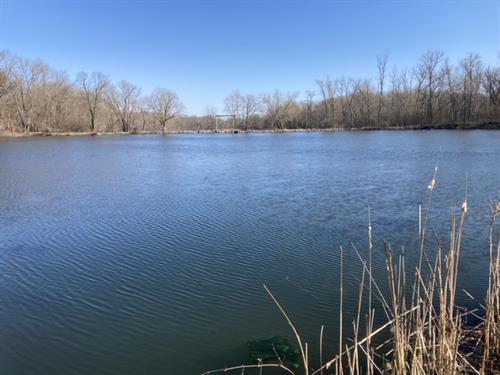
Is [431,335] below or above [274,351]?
above

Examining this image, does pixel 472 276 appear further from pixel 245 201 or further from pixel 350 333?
pixel 245 201

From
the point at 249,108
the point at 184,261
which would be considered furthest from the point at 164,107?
the point at 184,261

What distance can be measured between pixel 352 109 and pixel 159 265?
92.3 meters

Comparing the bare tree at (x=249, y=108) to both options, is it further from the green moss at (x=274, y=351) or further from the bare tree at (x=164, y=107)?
the green moss at (x=274, y=351)

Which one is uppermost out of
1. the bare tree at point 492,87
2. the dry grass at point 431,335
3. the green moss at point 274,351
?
the bare tree at point 492,87

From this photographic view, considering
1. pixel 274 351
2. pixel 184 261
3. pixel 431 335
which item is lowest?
pixel 274 351

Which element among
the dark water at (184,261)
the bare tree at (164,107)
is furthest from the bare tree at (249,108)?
the dark water at (184,261)

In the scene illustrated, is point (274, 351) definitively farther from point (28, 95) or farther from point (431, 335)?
point (28, 95)

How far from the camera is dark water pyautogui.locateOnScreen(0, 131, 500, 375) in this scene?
5.12 m

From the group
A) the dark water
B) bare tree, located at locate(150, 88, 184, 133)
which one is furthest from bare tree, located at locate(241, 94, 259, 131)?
the dark water

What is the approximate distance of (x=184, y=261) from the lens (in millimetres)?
8086

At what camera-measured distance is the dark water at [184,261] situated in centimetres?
512

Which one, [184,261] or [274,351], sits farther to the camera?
[184,261]

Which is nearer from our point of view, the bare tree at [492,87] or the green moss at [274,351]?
the green moss at [274,351]
